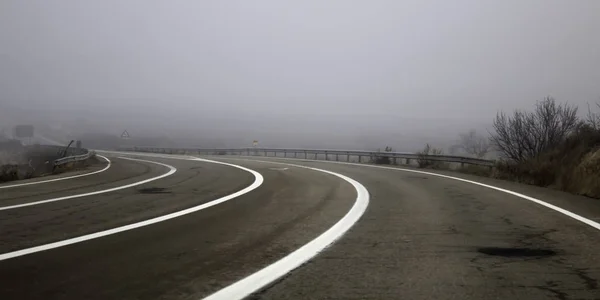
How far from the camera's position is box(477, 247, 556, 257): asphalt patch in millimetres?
6230

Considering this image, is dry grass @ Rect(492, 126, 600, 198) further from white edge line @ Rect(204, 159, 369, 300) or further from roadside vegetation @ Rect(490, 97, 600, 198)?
white edge line @ Rect(204, 159, 369, 300)

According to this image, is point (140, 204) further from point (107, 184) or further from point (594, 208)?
point (594, 208)

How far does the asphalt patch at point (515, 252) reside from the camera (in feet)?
20.4

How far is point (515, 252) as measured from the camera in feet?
20.9

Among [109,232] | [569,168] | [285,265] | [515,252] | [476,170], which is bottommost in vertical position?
[109,232]

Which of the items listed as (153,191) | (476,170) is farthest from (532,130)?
(153,191)

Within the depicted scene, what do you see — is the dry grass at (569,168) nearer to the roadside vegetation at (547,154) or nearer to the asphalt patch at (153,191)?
the roadside vegetation at (547,154)

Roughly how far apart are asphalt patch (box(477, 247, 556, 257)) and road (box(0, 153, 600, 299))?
0.08 ft

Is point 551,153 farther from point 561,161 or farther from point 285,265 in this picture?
point 285,265

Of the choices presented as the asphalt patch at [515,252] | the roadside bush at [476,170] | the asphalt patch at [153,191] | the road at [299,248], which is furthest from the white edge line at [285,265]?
the roadside bush at [476,170]

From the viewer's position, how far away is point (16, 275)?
5.05 meters

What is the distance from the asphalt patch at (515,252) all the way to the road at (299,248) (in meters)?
0.02

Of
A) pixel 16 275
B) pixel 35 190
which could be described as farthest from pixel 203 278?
pixel 35 190

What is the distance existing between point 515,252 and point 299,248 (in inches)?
111
